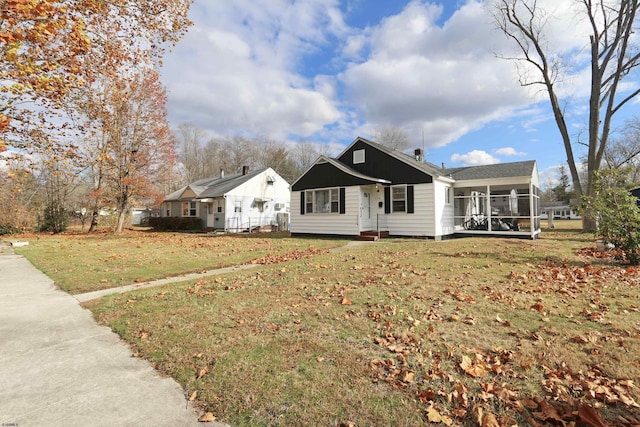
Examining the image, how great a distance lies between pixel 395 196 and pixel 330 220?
12.1 ft

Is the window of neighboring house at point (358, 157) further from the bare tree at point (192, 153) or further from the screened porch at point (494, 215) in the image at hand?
the bare tree at point (192, 153)

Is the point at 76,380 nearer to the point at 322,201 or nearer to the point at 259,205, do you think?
the point at 322,201

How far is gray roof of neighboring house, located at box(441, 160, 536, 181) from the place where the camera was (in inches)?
622

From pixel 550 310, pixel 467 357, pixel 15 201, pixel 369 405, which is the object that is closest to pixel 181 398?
pixel 369 405

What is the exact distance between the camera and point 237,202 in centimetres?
2659

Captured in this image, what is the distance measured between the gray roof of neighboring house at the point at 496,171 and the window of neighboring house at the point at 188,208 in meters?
22.5

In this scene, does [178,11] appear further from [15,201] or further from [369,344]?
[15,201]

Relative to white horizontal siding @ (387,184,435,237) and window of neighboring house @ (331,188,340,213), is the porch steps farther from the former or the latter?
window of neighboring house @ (331,188,340,213)

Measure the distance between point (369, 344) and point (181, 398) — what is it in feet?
6.28

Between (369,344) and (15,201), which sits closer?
(369,344)

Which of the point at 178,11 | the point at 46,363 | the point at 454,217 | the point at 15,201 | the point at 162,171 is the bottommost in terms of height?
the point at 46,363

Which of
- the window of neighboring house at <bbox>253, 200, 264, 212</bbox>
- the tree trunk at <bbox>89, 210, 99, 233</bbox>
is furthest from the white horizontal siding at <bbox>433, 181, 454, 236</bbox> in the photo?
the tree trunk at <bbox>89, 210, 99, 233</bbox>

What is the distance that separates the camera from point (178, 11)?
9000 mm

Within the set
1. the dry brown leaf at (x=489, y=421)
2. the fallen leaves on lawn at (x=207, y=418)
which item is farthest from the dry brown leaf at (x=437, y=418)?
the fallen leaves on lawn at (x=207, y=418)
